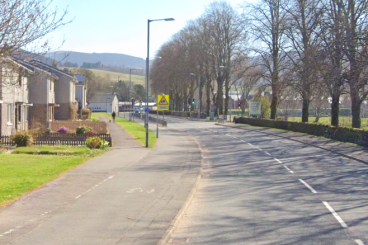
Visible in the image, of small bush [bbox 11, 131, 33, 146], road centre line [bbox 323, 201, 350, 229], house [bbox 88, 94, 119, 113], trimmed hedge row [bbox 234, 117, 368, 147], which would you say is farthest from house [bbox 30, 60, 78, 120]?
house [bbox 88, 94, 119, 113]

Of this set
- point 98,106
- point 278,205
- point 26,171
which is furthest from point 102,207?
point 98,106

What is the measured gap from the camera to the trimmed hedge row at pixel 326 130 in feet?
86.0

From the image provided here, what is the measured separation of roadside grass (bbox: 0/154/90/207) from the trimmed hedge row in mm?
16996

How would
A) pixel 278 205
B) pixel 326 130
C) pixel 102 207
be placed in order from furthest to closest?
pixel 326 130 → pixel 278 205 → pixel 102 207

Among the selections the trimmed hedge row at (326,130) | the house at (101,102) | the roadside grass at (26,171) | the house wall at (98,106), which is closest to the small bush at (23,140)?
the roadside grass at (26,171)

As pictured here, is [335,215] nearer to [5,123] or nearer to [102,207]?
[102,207]

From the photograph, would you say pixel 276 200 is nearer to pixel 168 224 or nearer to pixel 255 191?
pixel 255 191

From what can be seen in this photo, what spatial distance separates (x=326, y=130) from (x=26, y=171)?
24.8m

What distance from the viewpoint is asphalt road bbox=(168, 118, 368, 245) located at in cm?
739

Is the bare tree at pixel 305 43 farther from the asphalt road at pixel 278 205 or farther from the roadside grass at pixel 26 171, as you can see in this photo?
the roadside grass at pixel 26 171

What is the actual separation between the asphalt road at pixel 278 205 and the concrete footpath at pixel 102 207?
1.88 feet

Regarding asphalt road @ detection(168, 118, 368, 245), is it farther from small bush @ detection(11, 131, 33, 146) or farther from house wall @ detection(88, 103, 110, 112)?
house wall @ detection(88, 103, 110, 112)

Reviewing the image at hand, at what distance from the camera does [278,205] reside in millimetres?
10016

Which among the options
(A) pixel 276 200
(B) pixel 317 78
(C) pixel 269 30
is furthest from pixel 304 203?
(C) pixel 269 30
